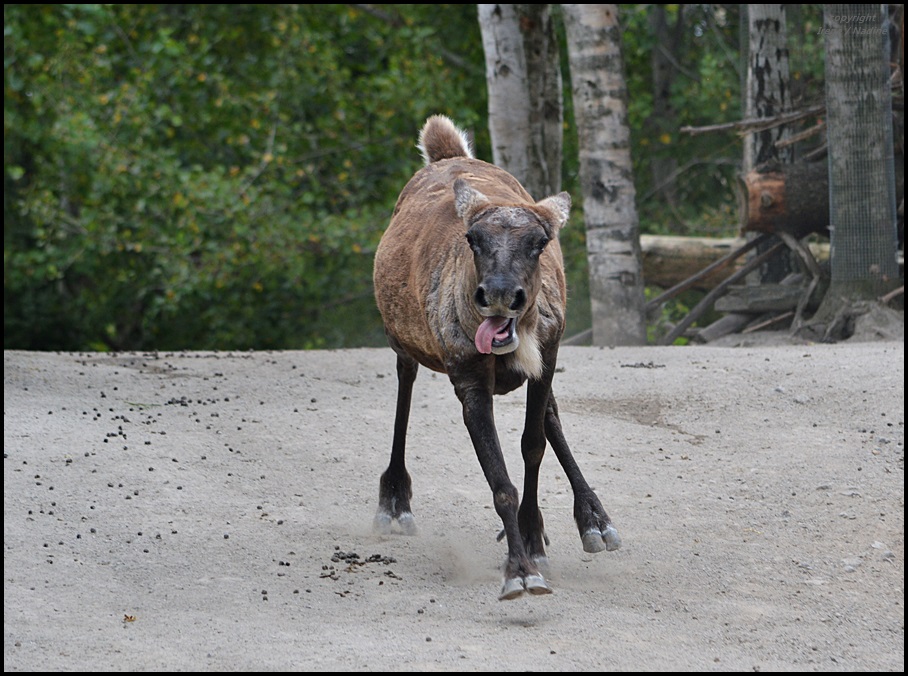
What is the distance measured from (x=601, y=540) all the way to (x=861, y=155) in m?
5.78

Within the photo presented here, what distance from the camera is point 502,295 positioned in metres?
4.41

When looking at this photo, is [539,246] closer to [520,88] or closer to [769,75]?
[520,88]

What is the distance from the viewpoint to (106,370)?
8.34 metres

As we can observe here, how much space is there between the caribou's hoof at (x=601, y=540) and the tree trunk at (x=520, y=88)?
633 cm

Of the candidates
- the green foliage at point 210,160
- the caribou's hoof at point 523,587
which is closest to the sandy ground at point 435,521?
the caribou's hoof at point 523,587

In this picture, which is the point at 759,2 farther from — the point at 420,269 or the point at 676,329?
the point at 420,269

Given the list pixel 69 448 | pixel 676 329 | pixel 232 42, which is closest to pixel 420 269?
pixel 69 448

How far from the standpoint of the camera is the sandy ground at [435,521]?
164 inches

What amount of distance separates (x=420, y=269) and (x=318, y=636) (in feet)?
6.15

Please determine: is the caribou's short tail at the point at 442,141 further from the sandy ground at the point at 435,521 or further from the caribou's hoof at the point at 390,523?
the caribou's hoof at the point at 390,523

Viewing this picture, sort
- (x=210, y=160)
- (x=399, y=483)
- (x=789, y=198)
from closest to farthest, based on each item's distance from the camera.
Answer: (x=399, y=483) → (x=789, y=198) → (x=210, y=160)

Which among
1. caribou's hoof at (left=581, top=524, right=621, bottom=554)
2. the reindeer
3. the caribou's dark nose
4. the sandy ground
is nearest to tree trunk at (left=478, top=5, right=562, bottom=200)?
the sandy ground

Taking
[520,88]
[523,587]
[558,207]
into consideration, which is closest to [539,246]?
[558,207]

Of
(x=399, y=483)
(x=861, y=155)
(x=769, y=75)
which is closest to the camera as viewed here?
(x=399, y=483)
